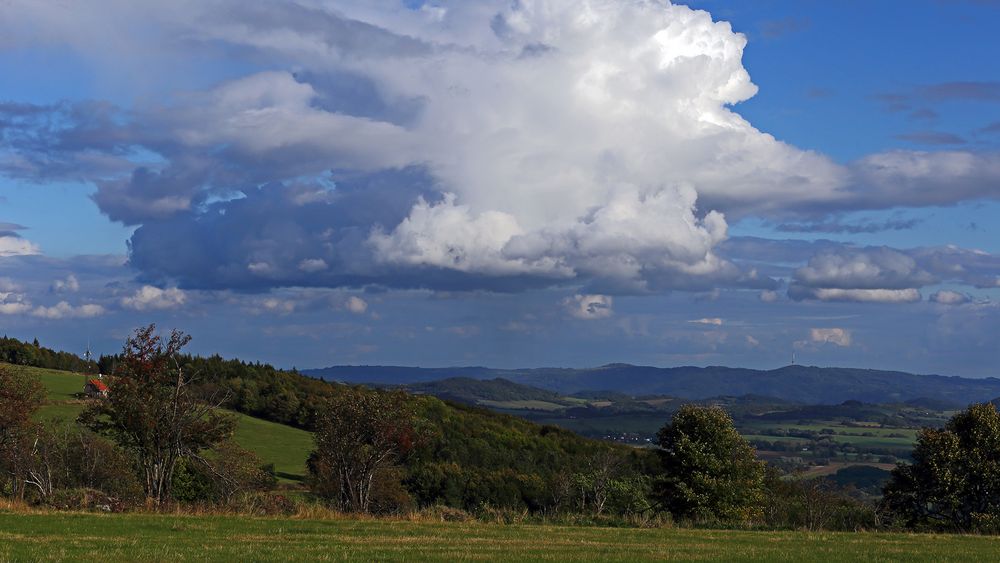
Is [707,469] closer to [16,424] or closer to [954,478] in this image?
[954,478]

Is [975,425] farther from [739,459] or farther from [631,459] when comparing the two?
[631,459]

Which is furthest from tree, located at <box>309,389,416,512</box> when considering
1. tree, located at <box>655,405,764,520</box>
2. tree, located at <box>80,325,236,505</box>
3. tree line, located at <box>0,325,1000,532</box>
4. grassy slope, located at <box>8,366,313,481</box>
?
grassy slope, located at <box>8,366,313,481</box>

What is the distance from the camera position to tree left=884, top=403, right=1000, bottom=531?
4481 cm

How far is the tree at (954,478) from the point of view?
147 ft

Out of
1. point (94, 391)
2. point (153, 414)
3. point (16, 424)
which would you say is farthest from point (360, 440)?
point (94, 391)

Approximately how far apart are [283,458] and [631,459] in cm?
5448

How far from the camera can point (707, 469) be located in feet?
176

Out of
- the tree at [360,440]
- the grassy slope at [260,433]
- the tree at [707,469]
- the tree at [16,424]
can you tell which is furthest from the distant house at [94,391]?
the tree at [707,469]


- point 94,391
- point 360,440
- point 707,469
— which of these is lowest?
point 707,469

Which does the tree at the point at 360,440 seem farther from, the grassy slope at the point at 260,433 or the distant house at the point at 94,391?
the grassy slope at the point at 260,433

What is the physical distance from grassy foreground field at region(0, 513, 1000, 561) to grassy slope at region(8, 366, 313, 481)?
76.2 m

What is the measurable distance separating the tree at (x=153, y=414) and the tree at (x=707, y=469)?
88.5 feet

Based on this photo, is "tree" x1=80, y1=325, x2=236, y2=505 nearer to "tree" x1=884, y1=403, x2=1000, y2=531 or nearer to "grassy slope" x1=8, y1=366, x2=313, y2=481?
"tree" x1=884, y1=403, x2=1000, y2=531

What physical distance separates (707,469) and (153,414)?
31316 mm
